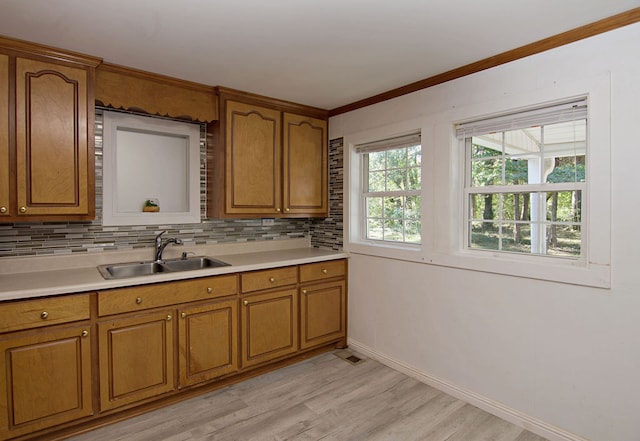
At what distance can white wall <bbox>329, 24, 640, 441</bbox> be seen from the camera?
71.2 inches

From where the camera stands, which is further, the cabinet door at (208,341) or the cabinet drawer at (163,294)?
the cabinet door at (208,341)

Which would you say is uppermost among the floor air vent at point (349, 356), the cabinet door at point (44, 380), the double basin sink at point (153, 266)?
the double basin sink at point (153, 266)

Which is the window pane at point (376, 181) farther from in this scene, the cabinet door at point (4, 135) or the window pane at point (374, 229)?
the cabinet door at point (4, 135)

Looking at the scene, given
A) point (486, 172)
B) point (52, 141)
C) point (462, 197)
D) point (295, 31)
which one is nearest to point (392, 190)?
point (462, 197)

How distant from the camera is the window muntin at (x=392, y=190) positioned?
2.96m

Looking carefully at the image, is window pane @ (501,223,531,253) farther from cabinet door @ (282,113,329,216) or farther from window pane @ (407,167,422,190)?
cabinet door @ (282,113,329,216)

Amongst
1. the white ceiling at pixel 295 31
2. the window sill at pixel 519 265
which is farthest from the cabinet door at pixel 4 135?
the window sill at pixel 519 265

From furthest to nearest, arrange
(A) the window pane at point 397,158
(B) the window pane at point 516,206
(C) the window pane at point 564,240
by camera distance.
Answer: (A) the window pane at point 397,158, (B) the window pane at point 516,206, (C) the window pane at point 564,240

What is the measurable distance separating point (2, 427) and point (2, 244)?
1.08m

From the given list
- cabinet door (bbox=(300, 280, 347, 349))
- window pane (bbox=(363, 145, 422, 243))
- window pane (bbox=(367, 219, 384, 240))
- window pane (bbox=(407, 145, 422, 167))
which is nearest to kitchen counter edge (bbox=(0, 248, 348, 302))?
cabinet door (bbox=(300, 280, 347, 349))

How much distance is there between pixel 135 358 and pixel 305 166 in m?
2.07

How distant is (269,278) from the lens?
2.85 metres

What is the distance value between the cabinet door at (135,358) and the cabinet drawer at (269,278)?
580 mm

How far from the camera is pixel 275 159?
126 inches
